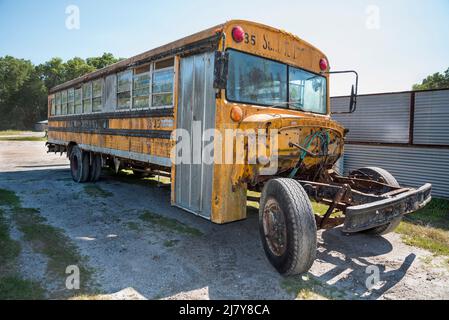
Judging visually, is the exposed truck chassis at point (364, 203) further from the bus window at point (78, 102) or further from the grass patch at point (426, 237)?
the bus window at point (78, 102)

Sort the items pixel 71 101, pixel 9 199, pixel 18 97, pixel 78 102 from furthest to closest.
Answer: pixel 18 97, pixel 71 101, pixel 78 102, pixel 9 199

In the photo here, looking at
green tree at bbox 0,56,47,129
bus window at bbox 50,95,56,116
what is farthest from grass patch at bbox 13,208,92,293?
green tree at bbox 0,56,47,129

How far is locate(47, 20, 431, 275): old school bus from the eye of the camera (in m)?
3.45

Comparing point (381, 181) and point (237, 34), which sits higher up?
point (237, 34)

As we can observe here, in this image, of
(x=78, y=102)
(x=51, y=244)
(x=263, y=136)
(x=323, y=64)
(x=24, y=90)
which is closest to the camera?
(x=263, y=136)

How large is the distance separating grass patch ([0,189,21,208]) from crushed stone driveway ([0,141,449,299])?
289 millimetres

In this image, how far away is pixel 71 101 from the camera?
945cm

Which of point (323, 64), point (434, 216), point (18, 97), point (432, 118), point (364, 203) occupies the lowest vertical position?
point (434, 216)

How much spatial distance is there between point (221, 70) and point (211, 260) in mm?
2294

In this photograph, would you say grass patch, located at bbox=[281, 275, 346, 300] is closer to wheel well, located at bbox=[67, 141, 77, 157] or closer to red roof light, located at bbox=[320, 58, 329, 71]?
red roof light, located at bbox=[320, 58, 329, 71]

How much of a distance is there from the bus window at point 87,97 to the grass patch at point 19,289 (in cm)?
563

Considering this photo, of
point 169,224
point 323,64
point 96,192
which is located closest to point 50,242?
point 169,224

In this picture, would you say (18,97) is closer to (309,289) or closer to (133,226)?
(133,226)
